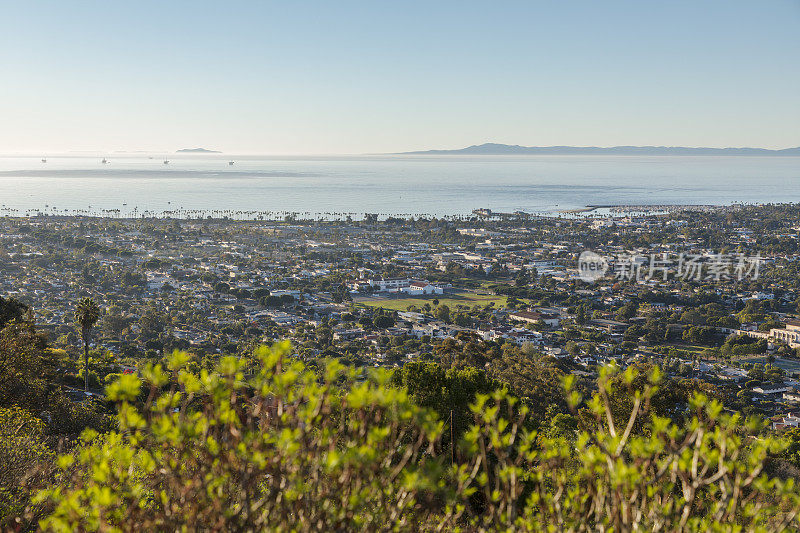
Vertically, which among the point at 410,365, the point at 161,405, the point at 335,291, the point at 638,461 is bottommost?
the point at 335,291

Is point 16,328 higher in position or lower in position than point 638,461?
lower

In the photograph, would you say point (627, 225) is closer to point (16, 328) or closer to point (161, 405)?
point (16, 328)

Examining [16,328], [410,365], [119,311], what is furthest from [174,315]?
[410,365]
